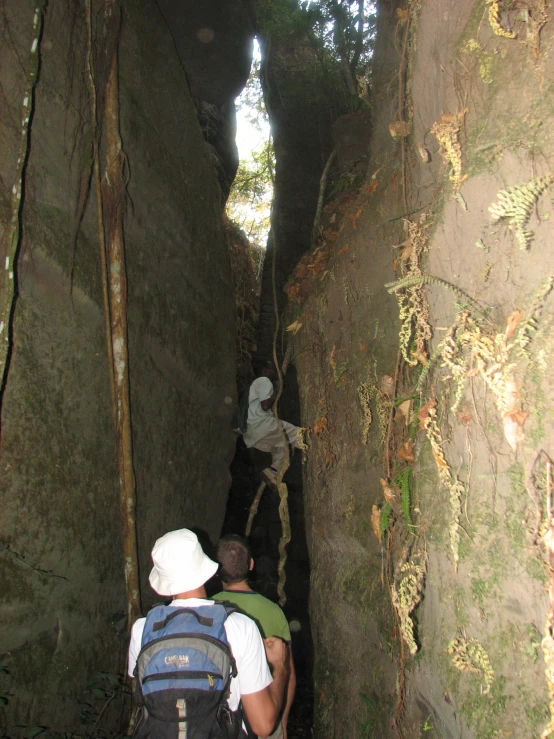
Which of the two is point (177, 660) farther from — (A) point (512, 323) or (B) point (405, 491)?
(A) point (512, 323)

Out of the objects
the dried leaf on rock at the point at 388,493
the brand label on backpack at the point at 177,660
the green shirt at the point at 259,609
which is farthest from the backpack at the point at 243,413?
the brand label on backpack at the point at 177,660

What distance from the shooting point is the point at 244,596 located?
2945 mm

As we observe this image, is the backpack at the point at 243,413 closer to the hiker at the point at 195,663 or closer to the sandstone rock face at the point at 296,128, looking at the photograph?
the sandstone rock face at the point at 296,128

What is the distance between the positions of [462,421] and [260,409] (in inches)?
151

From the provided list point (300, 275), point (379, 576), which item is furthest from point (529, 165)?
point (300, 275)

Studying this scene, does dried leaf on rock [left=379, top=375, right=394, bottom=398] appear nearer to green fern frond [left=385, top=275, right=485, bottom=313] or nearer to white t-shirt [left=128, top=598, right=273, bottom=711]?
green fern frond [left=385, top=275, right=485, bottom=313]

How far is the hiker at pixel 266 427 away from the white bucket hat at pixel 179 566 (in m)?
3.33

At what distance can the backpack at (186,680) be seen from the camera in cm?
213

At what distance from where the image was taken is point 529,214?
2.04 metres

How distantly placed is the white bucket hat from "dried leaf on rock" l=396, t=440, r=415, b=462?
1.40 m

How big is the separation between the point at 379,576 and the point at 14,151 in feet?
11.5

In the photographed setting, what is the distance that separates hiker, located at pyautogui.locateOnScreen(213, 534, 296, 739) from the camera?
9.56 ft

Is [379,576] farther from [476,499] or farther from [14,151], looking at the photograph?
[14,151]

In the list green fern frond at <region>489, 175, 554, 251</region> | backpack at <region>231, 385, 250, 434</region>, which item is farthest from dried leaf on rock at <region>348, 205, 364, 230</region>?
green fern frond at <region>489, 175, 554, 251</region>
